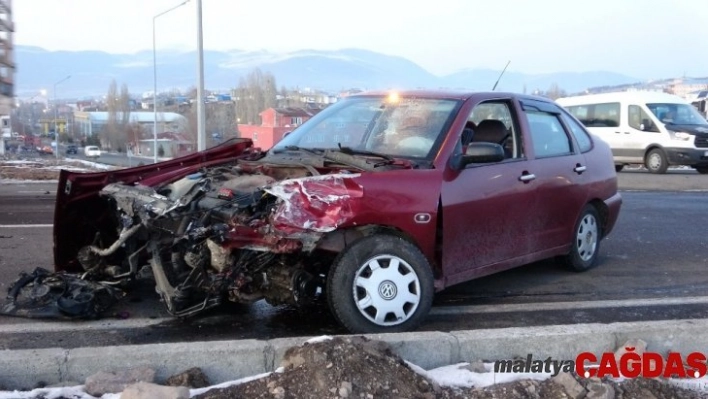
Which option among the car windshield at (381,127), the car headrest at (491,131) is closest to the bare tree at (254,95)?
the car windshield at (381,127)

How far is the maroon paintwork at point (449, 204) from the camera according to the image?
421cm

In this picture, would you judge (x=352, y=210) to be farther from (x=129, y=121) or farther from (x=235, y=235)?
(x=129, y=121)

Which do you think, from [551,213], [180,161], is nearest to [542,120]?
[551,213]

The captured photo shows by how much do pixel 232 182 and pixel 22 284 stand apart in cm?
160

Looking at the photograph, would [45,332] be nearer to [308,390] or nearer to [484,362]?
[308,390]

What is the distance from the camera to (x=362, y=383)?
324 centimetres

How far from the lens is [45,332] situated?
14.5ft

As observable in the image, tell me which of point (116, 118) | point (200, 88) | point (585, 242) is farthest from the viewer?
point (116, 118)

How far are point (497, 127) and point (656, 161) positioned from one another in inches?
583

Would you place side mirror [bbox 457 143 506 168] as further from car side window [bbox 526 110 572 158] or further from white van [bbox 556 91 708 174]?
white van [bbox 556 91 708 174]

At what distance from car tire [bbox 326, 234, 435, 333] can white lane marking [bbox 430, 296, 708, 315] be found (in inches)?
28.2

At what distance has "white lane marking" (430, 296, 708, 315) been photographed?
513 centimetres

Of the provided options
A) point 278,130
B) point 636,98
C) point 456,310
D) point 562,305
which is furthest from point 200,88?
point 562,305

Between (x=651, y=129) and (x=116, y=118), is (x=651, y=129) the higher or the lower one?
the higher one
